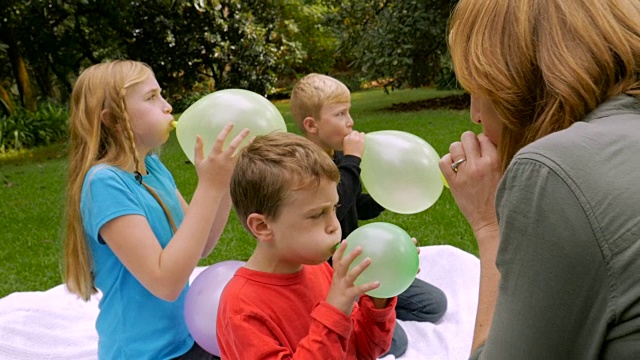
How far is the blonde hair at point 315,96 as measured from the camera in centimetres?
345

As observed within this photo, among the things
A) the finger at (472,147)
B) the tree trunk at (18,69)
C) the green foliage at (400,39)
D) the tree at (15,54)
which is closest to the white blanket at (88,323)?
the finger at (472,147)

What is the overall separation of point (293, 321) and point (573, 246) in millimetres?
1015

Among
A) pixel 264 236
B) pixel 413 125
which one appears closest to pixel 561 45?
pixel 264 236

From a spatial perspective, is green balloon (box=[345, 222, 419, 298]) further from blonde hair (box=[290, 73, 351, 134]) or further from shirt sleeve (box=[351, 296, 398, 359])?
blonde hair (box=[290, 73, 351, 134])

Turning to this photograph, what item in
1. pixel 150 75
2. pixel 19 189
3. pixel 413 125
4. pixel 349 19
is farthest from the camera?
pixel 349 19

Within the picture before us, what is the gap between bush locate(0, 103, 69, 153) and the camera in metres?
12.5

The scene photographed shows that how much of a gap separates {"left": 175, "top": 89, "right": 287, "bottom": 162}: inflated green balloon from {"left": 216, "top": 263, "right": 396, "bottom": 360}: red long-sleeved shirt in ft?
1.93

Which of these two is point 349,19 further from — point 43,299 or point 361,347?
point 361,347

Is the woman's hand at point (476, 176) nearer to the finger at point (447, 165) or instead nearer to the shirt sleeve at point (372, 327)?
the finger at point (447, 165)

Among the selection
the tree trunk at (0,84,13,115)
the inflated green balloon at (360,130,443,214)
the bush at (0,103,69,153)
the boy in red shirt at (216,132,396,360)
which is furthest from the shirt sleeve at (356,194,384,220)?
the tree trunk at (0,84,13,115)

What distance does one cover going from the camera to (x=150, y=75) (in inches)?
107

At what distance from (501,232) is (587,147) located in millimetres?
222

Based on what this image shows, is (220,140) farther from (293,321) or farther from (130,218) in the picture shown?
(293,321)

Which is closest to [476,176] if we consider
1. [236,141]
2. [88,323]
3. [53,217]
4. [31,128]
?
[236,141]
